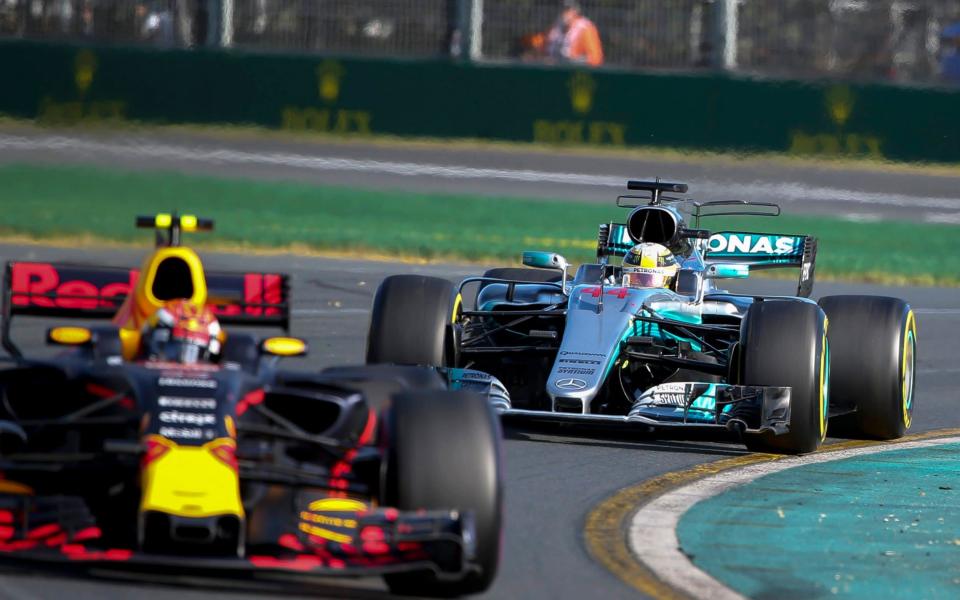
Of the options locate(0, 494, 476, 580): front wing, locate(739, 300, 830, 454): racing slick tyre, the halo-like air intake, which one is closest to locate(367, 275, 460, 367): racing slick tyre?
the halo-like air intake

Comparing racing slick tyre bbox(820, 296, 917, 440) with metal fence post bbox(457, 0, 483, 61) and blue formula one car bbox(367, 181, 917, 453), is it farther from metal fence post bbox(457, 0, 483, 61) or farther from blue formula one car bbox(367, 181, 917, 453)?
metal fence post bbox(457, 0, 483, 61)

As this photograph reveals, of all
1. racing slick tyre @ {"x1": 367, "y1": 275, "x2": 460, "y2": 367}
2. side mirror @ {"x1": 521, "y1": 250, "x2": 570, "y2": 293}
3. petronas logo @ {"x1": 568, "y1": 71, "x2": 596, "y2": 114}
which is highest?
petronas logo @ {"x1": 568, "y1": 71, "x2": 596, "y2": 114}

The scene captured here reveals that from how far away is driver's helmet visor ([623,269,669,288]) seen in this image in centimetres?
1187

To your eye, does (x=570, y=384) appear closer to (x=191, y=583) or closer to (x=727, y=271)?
(x=727, y=271)

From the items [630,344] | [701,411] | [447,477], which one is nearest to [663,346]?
[630,344]

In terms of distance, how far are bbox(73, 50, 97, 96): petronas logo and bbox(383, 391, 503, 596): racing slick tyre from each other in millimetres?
18780

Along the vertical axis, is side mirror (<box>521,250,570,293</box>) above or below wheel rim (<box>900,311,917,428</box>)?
above

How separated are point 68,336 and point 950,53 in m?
19.4

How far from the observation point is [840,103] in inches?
977

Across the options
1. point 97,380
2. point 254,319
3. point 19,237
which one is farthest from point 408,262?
point 97,380

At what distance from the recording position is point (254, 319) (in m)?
9.16

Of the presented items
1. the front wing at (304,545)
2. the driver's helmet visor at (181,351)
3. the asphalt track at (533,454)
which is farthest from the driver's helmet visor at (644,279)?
the front wing at (304,545)

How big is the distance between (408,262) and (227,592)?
1274cm

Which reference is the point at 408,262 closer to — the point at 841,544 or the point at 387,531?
the point at 841,544
